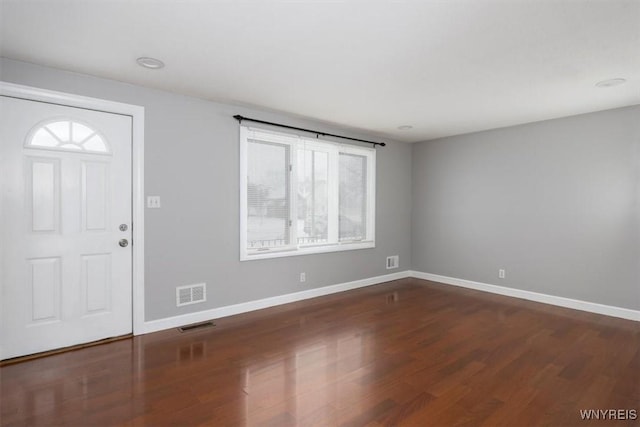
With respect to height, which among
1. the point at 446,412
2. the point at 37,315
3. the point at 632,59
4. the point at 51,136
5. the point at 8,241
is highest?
the point at 632,59

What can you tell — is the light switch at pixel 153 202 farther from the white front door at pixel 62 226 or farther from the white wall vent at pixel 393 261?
the white wall vent at pixel 393 261

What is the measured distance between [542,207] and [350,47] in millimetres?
3687

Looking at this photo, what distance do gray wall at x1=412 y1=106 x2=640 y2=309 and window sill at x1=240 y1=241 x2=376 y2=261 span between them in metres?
1.36

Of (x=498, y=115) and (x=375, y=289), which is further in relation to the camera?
(x=375, y=289)

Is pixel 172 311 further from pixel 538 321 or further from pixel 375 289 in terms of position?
pixel 538 321

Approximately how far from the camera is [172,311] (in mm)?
3623

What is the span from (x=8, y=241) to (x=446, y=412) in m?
3.58

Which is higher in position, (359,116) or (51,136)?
(359,116)

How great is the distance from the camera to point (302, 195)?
4.74 meters

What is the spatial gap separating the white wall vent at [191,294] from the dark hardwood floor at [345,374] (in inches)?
13.0

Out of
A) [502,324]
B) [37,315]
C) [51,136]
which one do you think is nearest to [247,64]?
[51,136]

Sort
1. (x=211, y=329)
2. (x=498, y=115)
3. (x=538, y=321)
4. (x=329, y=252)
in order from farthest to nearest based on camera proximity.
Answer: (x=329, y=252)
(x=498, y=115)
(x=538, y=321)
(x=211, y=329)

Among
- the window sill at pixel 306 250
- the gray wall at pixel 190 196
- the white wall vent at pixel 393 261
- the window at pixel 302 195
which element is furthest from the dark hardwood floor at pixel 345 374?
the white wall vent at pixel 393 261

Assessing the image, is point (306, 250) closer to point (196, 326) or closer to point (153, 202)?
point (196, 326)
